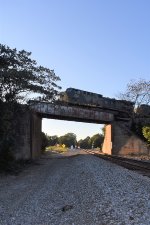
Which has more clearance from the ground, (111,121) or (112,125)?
(111,121)

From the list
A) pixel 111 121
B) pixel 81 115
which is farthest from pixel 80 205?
pixel 111 121

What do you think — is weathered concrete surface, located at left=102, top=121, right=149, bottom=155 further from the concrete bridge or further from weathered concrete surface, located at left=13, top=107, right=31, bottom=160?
weathered concrete surface, located at left=13, top=107, right=31, bottom=160

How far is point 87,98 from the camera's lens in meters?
77.6

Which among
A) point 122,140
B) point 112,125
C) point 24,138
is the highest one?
point 112,125

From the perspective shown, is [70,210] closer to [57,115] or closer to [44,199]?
[44,199]

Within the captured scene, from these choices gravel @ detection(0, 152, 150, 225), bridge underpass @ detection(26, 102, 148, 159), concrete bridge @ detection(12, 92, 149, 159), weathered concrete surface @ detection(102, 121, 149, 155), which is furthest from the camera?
weathered concrete surface @ detection(102, 121, 149, 155)

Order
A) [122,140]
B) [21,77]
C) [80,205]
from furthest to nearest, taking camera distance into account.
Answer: [122,140] → [21,77] → [80,205]

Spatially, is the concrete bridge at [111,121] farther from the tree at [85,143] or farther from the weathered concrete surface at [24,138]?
the tree at [85,143]

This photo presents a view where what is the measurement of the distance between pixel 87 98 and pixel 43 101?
41.4 meters

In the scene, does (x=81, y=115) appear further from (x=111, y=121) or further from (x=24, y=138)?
(x=24, y=138)

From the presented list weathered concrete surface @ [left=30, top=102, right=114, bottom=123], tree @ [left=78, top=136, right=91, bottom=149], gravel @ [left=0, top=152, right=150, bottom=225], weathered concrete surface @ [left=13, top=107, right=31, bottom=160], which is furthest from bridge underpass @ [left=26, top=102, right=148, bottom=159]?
tree @ [left=78, top=136, right=91, bottom=149]

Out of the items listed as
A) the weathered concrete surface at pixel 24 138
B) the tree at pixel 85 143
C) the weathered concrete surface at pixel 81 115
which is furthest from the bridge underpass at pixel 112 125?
the tree at pixel 85 143

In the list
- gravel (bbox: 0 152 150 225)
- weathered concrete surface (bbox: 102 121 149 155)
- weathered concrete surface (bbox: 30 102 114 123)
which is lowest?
gravel (bbox: 0 152 150 225)

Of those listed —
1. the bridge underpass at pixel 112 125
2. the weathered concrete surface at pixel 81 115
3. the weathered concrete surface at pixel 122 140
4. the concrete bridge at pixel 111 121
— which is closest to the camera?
the weathered concrete surface at pixel 81 115
